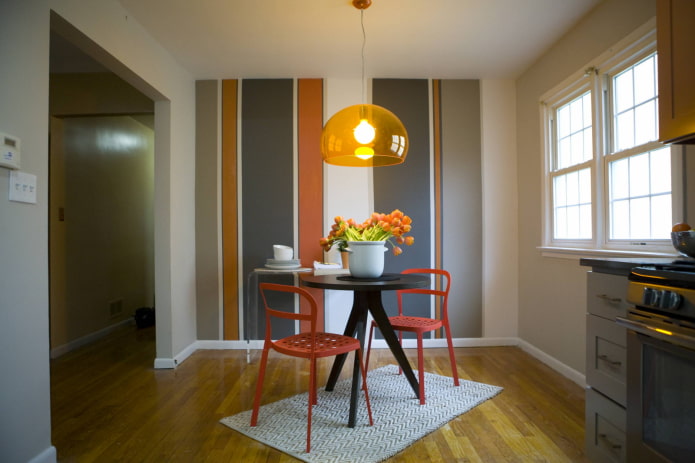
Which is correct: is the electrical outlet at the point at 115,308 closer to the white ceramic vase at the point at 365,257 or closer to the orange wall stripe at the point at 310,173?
the orange wall stripe at the point at 310,173

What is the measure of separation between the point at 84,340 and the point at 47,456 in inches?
102

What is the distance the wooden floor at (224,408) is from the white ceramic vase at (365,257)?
956 mm

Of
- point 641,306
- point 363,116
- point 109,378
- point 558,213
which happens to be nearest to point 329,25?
point 363,116

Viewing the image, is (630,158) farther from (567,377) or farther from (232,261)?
(232,261)

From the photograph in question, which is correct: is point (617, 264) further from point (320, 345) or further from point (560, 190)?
point (560, 190)

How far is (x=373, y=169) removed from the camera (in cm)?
401

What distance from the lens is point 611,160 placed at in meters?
2.70

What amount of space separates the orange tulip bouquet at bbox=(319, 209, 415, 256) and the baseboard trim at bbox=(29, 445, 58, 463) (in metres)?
1.69

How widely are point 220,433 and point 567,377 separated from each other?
247cm

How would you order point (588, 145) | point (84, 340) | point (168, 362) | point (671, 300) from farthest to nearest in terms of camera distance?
point (84, 340)
point (168, 362)
point (588, 145)
point (671, 300)

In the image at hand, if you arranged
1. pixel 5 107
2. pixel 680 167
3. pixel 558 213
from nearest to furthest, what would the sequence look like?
pixel 5 107 → pixel 680 167 → pixel 558 213

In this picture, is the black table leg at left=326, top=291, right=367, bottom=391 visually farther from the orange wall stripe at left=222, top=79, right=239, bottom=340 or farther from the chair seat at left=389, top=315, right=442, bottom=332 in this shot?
the orange wall stripe at left=222, top=79, right=239, bottom=340

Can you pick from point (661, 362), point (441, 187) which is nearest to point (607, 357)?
point (661, 362)

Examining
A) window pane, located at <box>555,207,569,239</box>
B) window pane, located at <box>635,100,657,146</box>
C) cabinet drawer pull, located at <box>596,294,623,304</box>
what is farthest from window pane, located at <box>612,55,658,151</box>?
cabinet drawer pull, located at <box>596,294,623,304</box>
